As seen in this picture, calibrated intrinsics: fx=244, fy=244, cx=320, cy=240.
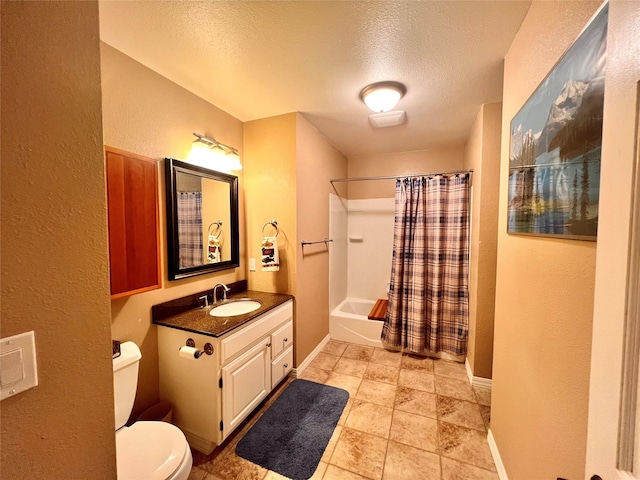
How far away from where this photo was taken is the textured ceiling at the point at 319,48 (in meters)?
1.18

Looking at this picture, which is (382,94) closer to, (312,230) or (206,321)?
(312,230)

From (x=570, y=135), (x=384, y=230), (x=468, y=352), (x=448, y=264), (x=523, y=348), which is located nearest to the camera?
(x=570, y=135)

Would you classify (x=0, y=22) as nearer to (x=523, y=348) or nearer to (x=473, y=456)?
(x=523, y=348)

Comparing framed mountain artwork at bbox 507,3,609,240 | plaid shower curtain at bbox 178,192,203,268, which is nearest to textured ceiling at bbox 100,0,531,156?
framed mountain artwork at bbox 507,3,609,240

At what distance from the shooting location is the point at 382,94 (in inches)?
71.0

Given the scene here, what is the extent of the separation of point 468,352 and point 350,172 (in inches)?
104

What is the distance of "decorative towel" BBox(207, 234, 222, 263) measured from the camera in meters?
2.04

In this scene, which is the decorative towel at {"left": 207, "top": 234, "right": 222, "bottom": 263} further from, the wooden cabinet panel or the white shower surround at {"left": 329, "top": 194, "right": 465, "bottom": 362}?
the white shower surround at {"left": 329, "top": 194, "right": 465, "bottom": 362}

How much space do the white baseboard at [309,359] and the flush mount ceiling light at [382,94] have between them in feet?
7.87

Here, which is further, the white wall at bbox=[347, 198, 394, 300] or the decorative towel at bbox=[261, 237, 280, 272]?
the white wall at bbox=[347, 198, 394, 300]

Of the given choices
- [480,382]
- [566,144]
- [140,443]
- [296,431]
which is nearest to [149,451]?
[140,443]

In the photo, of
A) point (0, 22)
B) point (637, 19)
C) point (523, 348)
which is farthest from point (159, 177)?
point (523, 348)

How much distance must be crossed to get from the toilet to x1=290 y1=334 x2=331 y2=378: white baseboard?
1202mm

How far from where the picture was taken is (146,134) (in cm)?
158
